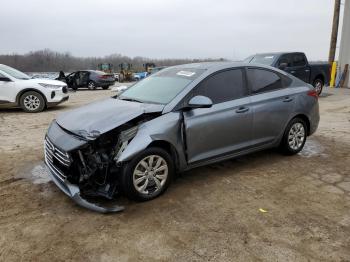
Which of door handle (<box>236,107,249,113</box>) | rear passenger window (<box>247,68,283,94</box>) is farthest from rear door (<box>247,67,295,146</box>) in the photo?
door handle (<box>236,107,249,113</box>)

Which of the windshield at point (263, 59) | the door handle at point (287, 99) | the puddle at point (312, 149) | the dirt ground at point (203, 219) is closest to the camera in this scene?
the dirt ground at point (203, 219)

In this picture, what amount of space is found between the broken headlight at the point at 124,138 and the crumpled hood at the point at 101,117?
13 centimetres

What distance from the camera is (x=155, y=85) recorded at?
4.85 m

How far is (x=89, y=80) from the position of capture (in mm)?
22406

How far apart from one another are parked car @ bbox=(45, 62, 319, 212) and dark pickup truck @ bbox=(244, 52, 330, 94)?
7.52m

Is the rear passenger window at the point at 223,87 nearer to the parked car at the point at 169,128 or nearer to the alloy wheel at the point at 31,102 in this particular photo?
the parked car at the point at 169,128

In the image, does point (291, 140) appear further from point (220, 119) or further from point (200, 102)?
point (200, 102)

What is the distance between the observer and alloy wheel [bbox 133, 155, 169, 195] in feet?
12.2

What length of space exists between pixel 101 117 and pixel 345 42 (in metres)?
18.4

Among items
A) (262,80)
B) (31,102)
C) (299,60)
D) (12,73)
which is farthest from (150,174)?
(299,60)

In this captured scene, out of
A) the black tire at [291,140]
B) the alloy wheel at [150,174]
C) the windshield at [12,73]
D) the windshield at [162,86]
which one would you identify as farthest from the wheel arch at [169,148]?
the windshield at [12,73]

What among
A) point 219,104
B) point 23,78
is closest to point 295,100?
point 219,104

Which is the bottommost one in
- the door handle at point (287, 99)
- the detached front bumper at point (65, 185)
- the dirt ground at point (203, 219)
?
the dirt ground at point (203, 219)

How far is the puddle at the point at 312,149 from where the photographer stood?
5.67m
